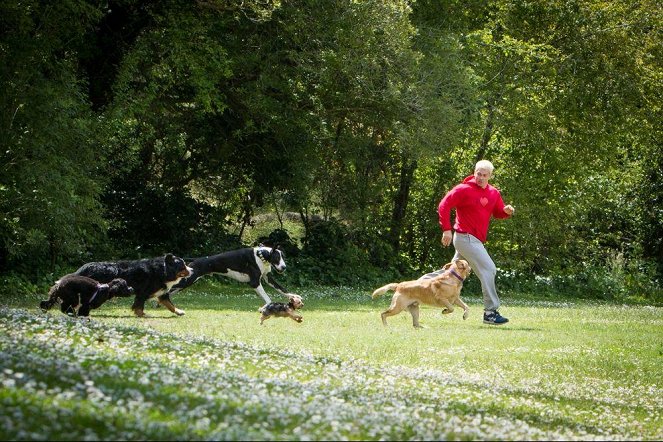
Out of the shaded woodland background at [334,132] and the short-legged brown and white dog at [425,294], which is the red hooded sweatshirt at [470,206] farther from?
the shaded woodland background at [334,132]

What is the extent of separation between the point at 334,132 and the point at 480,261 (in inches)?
583

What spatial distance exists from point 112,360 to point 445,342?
255 inches

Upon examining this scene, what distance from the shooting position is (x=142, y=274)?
665 inches

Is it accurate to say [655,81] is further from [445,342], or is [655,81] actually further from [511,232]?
[445,342]

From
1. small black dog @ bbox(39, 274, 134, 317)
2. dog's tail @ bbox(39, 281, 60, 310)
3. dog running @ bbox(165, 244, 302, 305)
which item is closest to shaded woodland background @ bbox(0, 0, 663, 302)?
dog running @ bbox(165, 244, 302, 305)

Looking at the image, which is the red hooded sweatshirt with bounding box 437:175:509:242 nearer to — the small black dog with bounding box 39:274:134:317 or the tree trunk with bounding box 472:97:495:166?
the small black dog with bounding box 39:274:134:317

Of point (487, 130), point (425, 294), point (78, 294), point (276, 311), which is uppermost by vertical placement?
point (487, 130)

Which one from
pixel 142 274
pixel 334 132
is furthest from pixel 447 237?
pixel 334 132

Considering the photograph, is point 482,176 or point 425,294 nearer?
point 425,294

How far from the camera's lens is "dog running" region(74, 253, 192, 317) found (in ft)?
54.9

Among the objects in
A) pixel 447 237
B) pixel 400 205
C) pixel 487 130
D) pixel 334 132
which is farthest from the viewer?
pixel 400 205

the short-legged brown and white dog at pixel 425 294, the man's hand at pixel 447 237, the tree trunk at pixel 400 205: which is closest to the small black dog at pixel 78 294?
the short-legged brown and white dog at pixel 425 294

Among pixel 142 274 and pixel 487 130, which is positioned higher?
pixel 487 130

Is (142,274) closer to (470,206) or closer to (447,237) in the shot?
(447,237)
